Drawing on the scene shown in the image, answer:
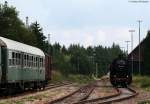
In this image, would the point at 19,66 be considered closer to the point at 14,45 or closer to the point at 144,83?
the point at 14,45

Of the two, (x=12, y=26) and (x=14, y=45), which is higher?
(x=12, y=26)

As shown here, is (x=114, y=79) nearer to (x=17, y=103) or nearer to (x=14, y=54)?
(x=14, y=54)

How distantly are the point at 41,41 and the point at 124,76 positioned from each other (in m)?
59.2

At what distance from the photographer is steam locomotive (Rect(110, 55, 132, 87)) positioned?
59688mm

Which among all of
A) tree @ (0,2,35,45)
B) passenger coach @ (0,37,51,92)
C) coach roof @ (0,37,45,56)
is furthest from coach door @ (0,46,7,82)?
tree @ (0,2,35,45)

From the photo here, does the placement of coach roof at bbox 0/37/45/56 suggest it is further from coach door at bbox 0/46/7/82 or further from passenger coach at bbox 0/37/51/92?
coach door at bbox 0/46/7/82

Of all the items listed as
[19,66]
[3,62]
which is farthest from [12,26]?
[3,62]

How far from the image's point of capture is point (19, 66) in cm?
3628

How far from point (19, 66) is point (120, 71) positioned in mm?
25145

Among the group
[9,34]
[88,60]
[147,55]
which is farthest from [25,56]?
[88,60]

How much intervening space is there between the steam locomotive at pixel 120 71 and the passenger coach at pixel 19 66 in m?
13.5

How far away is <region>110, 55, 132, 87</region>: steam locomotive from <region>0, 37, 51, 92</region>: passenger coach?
44.3ft

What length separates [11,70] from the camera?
110ft

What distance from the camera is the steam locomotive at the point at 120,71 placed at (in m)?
59.7
